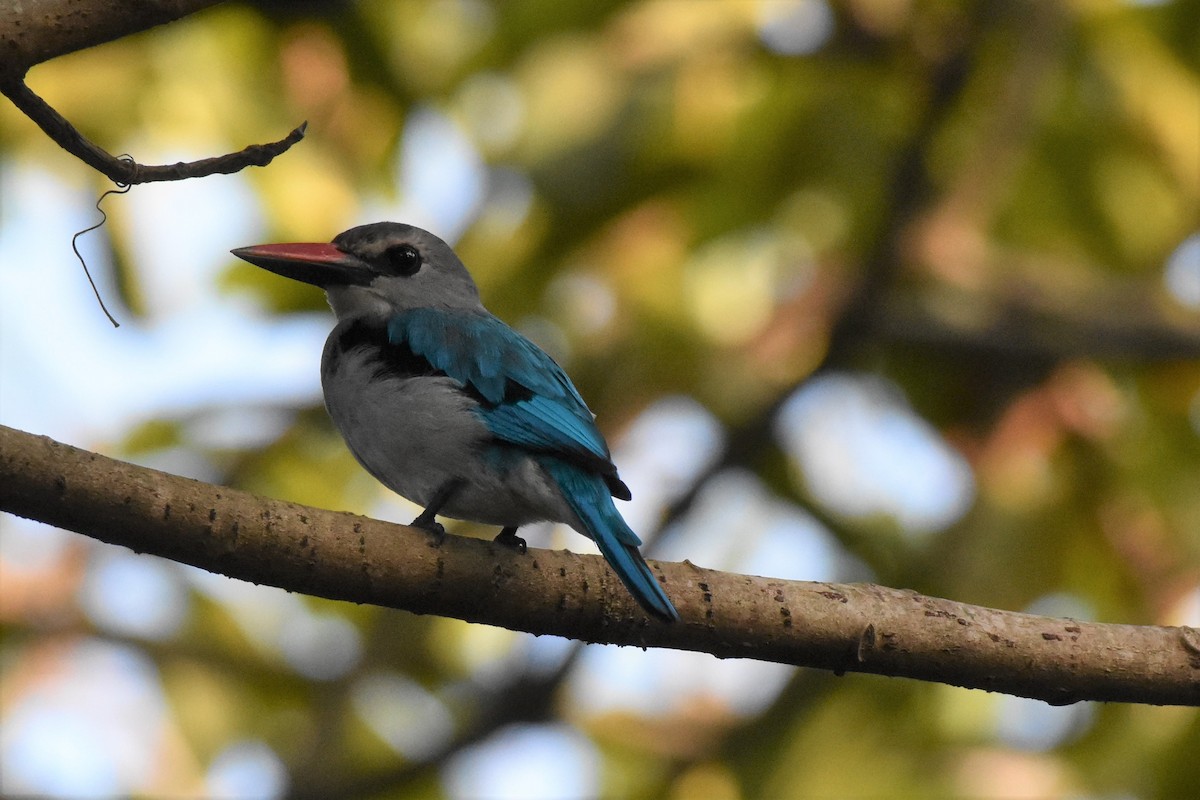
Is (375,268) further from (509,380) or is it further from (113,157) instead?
(113,157)

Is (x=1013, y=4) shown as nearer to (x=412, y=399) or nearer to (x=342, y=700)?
(x=412, y=399)

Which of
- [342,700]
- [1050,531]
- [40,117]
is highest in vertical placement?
[40,117]

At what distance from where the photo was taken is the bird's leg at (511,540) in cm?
319

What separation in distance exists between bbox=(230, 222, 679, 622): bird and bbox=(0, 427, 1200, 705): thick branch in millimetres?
145

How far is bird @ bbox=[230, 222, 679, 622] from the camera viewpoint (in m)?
3.69

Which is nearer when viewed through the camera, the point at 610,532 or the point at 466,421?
the point at 610,532

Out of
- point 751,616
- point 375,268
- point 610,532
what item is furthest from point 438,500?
point 375,268

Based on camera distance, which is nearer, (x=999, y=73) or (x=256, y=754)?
(x=999, y=73)

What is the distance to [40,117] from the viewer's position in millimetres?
2607

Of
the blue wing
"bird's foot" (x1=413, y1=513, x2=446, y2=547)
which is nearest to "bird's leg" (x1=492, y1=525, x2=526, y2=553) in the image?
"bird's foot" (x1=413, y1=513, x2=446, y2=547)

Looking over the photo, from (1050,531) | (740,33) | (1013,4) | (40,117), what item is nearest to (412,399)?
(40,117)

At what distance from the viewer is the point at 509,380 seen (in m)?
4.03

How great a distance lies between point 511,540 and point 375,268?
1.63m

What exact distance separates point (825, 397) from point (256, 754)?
3.24 metres
